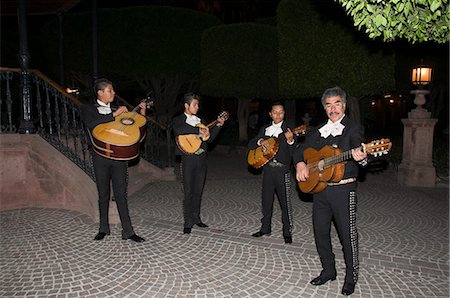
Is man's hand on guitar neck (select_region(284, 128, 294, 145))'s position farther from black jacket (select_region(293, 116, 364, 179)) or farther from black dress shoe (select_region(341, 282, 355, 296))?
black dress shoe (select_region(341, 282, 355, 296))

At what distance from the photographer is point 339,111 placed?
3896mm

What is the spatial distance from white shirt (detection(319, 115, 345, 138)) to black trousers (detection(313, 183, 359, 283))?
568 mm

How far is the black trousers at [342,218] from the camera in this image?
384cm

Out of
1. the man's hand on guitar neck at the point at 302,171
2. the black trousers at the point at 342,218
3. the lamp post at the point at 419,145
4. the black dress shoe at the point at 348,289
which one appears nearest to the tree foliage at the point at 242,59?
the lamp post at the point at 419,145

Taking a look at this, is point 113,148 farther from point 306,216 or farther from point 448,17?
point 448,17

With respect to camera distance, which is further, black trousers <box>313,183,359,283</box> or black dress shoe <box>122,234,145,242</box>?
black dress shoe <box>122,234,145,242</box>

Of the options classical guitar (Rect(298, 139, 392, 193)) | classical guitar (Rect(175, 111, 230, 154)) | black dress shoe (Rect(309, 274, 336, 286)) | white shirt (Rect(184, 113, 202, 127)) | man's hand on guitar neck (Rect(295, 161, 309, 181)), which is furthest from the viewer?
white shirt (Rect(184, 113, 202, 127))

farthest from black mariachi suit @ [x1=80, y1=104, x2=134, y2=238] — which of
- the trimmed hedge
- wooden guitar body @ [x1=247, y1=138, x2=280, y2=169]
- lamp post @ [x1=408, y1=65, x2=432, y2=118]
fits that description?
the trimmed hedge

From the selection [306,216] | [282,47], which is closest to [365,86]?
[282,47]

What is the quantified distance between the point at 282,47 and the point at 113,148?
9.82m

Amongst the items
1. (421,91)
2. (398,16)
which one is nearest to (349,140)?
(398,16)

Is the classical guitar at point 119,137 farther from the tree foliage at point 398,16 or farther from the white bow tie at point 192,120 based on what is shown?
the tree foliage at point 398,16

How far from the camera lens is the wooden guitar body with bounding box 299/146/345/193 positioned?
3.69 m

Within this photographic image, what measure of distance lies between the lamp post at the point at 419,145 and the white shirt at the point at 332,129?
6.82 meters
